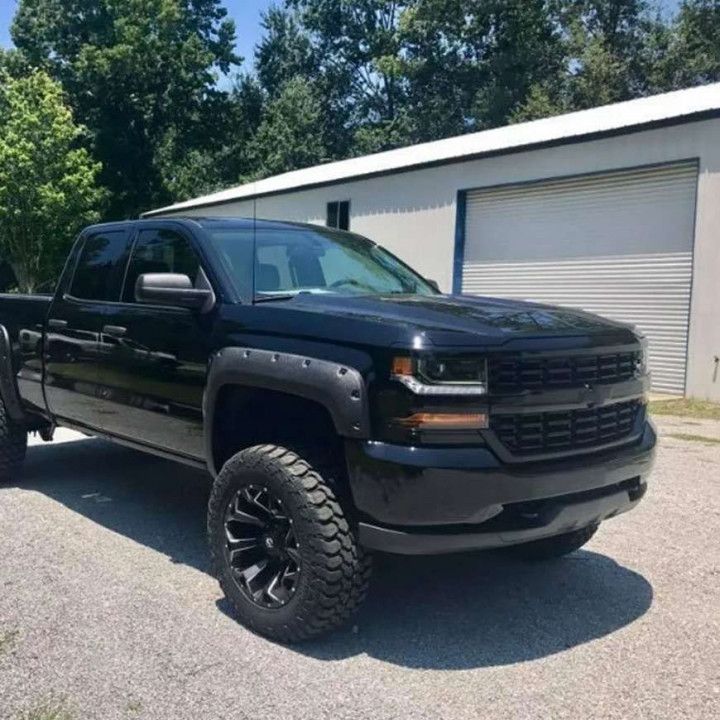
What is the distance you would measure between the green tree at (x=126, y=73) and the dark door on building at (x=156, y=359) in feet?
111

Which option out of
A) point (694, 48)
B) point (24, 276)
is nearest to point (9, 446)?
point (24, 276)

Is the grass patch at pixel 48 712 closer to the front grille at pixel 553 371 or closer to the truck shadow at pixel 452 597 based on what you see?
the truck shadow at pixel 452 597

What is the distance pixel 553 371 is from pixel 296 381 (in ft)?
3.69

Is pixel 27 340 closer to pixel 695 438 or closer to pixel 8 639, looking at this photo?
pixel 8 639

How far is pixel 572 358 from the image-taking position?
149 inches

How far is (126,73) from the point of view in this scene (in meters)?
36.8

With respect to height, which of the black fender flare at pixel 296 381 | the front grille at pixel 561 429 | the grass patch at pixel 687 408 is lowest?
the grass patch at pixel 687 408

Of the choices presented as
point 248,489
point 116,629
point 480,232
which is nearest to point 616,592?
point 248,489

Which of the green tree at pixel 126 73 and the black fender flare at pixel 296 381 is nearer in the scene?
the black fender flare at pixel 296 381

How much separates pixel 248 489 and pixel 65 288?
2.76m

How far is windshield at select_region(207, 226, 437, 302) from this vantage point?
469cm

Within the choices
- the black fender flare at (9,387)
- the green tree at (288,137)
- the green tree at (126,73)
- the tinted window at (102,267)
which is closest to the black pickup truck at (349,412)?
the tinted window at (102,267)

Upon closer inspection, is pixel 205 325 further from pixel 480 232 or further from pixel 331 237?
pixel 480 232

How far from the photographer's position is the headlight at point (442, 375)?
349cm
